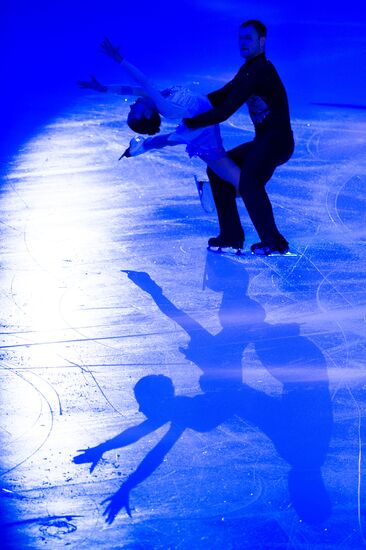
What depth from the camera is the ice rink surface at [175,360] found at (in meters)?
2.94

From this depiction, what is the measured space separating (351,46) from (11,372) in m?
5.52

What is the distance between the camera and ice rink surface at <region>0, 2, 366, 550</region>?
116 inches

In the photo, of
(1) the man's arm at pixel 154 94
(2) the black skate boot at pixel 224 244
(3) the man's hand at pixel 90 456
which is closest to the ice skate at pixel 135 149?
(1) the man's arm at pixel 154 94

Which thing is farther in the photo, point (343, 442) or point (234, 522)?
point (343, 442)

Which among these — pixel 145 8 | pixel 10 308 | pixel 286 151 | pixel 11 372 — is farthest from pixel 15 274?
pixel 145 8

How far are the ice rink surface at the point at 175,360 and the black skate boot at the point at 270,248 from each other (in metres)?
0.04

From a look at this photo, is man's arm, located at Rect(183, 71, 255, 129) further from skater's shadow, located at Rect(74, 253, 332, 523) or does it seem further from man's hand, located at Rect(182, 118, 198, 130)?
skater's shadow, located at Rect(74, 253, 332, 523)

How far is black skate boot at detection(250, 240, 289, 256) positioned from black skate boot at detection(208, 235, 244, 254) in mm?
90

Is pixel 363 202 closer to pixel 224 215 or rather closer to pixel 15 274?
pixel 224 215

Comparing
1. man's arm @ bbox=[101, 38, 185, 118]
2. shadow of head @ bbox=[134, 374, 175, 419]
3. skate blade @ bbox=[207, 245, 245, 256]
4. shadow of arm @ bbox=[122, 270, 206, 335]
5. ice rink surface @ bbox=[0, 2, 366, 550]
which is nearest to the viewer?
ice rink surface @ bbox=[0, 2, 366, 550]

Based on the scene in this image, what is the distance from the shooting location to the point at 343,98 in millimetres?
7309

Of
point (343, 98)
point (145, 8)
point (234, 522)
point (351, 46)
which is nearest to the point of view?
point (234, 522)

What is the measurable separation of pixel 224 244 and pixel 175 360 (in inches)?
50.1

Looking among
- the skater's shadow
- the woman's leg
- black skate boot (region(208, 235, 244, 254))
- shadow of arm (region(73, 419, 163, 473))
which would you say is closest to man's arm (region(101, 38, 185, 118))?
the woman's leg
